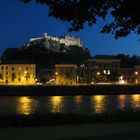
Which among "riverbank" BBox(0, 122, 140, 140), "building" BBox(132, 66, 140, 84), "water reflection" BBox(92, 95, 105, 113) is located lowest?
"riverbank" BBox(0, 122, 140, 140)

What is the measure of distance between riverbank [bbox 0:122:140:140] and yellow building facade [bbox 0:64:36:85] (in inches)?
6367

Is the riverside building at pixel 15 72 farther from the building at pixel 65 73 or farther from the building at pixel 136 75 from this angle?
the building at pixel 136 75

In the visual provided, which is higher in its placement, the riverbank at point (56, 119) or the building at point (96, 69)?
the building at point (96, 69)

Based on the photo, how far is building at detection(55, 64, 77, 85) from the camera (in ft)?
595

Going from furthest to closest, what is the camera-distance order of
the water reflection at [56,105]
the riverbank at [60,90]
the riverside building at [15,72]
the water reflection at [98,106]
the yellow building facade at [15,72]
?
the riverside building at [15,72] < the yellow building facade at [15,72] < the riverbank at [60,90] < the water reflection at [56,105] < the water reflection at [98,106]

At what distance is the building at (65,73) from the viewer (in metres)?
181

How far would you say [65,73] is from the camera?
183m

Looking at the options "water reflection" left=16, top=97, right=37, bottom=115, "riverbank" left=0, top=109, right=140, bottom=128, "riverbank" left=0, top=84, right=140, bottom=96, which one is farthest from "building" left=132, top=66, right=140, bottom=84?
"riverbank" left=0, top=109, right=140, bottom=128

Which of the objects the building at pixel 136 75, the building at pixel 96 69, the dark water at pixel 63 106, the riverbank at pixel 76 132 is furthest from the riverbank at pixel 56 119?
the building at pixel 136 75

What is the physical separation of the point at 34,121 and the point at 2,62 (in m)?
172

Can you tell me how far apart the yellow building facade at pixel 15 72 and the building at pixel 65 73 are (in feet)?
28.8

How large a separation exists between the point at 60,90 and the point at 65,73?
7338 centimetres

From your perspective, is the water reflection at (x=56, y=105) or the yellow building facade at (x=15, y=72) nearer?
the water reflection at (x=56, y=105)

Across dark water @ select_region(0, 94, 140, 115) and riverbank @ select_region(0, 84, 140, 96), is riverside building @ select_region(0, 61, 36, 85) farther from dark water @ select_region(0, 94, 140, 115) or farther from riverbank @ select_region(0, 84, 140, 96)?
dark water @ select_region(0, 94, 140, 115)
